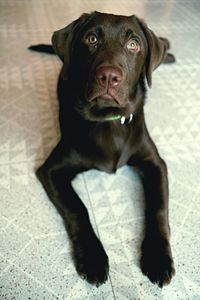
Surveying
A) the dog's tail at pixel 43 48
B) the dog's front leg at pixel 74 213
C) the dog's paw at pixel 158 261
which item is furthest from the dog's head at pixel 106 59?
the dog's tail at pixel 43 48

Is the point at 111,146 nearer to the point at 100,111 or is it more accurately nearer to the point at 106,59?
the point at 100,111

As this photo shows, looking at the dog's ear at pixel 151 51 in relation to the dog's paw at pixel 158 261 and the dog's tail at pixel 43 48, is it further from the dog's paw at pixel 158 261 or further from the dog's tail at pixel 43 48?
the dog's tail at pixel 43 48

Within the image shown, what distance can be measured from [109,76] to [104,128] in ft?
0.84

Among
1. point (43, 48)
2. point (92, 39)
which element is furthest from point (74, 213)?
point (43, 48)

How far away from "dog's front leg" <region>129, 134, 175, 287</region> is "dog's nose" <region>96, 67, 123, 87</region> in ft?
1.00

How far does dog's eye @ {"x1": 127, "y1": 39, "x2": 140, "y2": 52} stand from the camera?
105 cm

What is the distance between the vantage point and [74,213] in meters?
1.05

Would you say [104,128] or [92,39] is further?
[104,128]

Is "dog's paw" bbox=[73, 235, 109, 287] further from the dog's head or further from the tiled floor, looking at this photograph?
the dog's head

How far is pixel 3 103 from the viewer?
1.61 metres

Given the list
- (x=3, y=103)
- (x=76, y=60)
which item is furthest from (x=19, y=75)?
(x=76, y=60)

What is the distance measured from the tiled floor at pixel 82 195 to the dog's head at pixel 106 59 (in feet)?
1.04

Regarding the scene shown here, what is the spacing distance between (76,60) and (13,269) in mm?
672

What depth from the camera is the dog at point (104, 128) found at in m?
0.96
